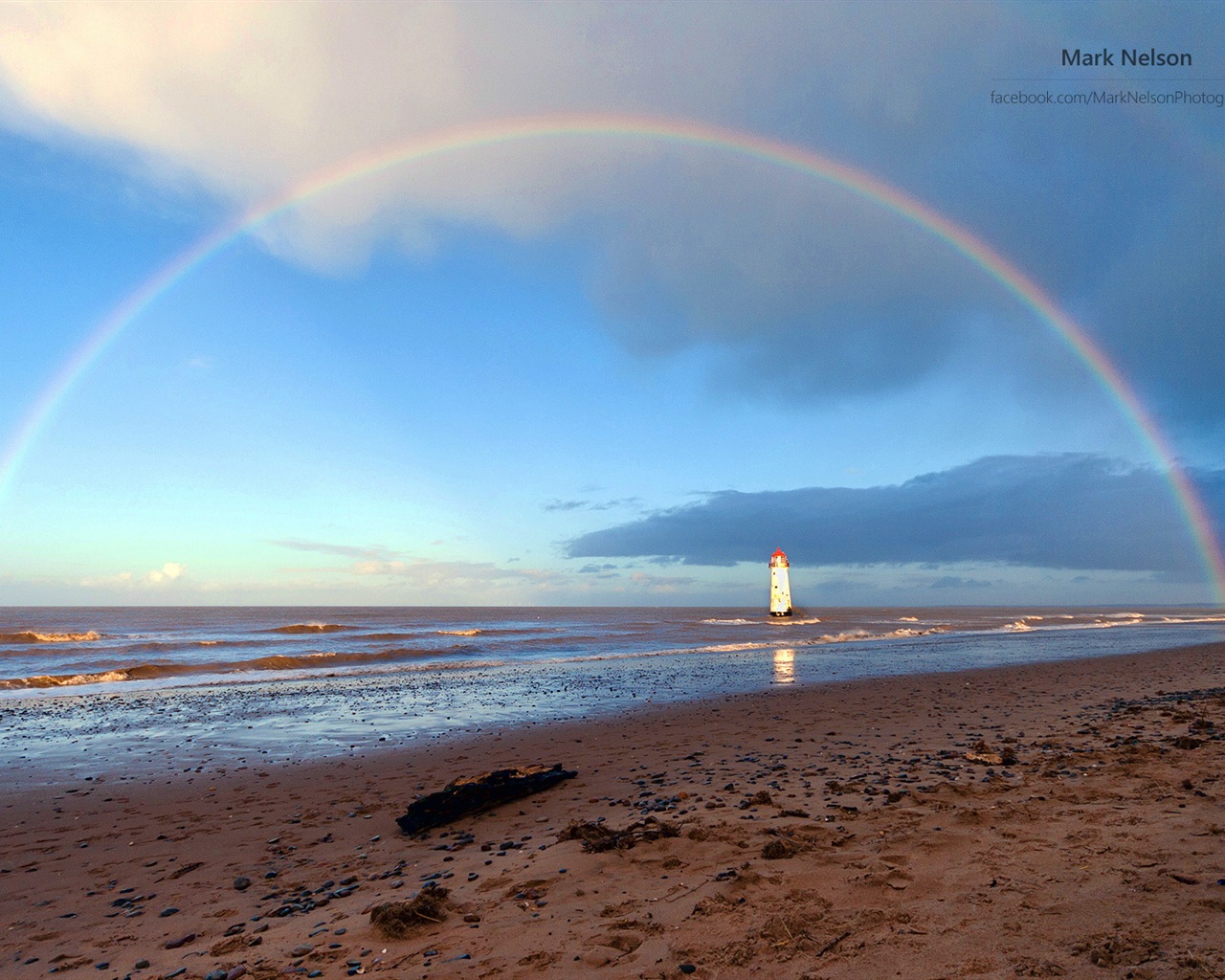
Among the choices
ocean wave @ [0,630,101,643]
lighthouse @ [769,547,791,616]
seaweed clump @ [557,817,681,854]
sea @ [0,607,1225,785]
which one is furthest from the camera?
lighthouse @ [769,547,791,616]

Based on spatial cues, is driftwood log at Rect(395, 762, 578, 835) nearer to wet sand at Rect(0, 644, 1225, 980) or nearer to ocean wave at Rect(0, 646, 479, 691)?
wet sand at Rect(0, 644, 1225, 980)

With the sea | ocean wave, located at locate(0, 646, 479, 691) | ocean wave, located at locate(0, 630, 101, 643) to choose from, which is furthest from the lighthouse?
ocean wave, located at locate(0, 630, 101, 643)

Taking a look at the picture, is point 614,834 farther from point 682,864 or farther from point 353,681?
point 353,681

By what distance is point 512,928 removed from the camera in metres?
5.21

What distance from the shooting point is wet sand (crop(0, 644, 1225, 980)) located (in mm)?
4516

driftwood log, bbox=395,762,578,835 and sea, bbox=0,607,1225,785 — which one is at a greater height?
driftwood log, bbox=395,762,578,835

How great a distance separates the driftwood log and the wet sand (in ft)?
0.80

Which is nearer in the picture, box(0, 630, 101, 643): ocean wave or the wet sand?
the wet sand

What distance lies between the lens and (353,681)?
1024 inches

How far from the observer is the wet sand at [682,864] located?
4.52m

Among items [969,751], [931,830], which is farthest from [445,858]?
[969,751]

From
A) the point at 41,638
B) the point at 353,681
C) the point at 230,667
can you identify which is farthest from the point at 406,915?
the point at 41,638


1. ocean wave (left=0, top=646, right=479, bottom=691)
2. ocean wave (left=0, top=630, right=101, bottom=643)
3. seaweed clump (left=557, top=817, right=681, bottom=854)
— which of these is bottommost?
ocean wave (left=0, top=646, right=479, bottom=691)

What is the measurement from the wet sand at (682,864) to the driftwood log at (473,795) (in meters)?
0.24
